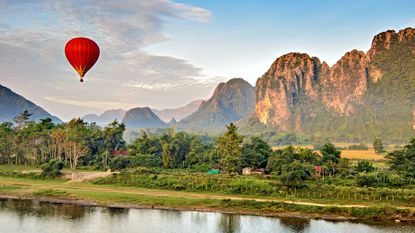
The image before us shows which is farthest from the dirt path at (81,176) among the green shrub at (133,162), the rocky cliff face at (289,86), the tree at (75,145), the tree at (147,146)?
the rocky cliff face at (289,86)

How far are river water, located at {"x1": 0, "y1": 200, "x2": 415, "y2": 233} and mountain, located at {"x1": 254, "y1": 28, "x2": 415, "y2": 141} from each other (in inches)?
2909

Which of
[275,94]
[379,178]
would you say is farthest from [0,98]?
[379,178]

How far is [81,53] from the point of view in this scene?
24.5 meters

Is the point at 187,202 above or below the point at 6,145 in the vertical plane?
below

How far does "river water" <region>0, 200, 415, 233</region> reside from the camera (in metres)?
22.0

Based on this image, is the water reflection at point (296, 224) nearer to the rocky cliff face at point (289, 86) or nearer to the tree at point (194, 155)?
the tree at point (194, 155)

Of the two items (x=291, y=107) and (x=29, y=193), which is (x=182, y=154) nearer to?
(x=29, y=193)

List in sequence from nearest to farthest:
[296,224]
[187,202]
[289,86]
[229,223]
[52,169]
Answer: [296,224], [229,223], [187,202], [52,169], [289,86]

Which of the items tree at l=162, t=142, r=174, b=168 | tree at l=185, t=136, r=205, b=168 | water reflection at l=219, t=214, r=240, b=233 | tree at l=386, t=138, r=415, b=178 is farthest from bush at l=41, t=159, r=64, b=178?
tree at l=386, t=138, r=415, b=178

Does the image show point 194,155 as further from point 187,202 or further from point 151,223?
point 151,223

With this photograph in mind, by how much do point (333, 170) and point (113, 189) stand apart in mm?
18393

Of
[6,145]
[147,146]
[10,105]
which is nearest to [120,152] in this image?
[147,146]

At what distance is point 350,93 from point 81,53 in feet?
326

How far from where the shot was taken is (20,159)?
150 feet
